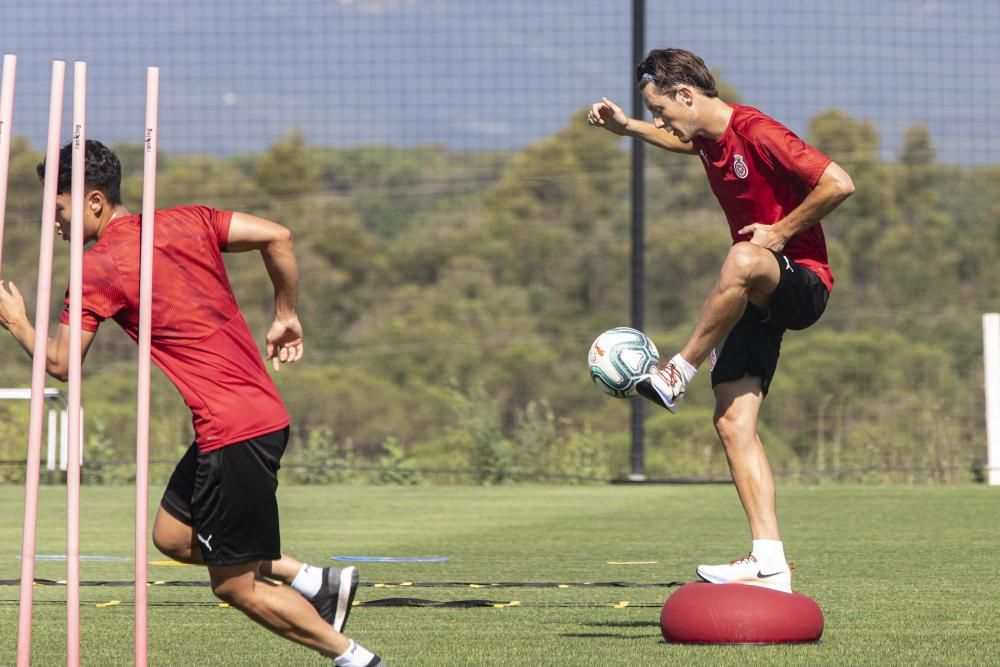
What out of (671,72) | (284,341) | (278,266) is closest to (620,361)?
(671,72)

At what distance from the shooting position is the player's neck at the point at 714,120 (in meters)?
5.81

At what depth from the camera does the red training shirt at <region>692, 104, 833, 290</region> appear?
5.64m

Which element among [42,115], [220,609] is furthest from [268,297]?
[220,609]

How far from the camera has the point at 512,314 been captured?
31.2 m

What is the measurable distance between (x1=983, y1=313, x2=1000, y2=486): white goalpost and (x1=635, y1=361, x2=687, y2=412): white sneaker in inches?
314

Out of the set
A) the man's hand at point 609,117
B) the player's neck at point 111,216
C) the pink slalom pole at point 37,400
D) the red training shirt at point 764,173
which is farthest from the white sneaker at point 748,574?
the pink slalom pole at point 37,400

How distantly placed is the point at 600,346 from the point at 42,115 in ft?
50.2

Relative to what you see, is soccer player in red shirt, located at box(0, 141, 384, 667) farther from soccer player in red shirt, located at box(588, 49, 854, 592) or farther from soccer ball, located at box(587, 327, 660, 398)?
soccer player in red shirt, located at box(588, 49, 854, 592)

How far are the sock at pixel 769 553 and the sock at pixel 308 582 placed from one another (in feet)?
5.44

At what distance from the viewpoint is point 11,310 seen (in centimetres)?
420

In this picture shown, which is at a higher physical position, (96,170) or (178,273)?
(96,170)

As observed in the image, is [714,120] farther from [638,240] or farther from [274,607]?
[638,240]

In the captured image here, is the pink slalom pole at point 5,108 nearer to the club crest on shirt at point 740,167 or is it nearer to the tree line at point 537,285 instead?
the club crest on shirt at point 740,167

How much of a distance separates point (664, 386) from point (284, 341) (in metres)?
1.39
